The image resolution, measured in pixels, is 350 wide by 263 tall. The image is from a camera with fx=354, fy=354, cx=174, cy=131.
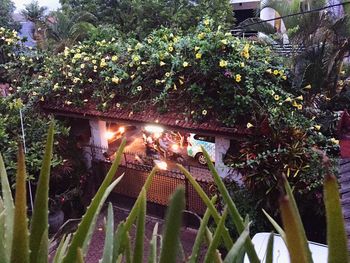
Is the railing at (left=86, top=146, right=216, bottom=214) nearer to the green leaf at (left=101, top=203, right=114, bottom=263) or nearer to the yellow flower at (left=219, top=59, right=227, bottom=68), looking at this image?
the yellow flower at (left=219, top=59, right=227, bottom=68)

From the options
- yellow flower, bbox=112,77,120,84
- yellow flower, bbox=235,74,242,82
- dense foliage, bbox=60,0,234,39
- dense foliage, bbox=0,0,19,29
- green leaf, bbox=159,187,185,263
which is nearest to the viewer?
green leaf, bbox=159,187,185,263

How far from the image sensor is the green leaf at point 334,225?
42 centimetres

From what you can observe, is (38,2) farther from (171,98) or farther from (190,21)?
(171,98)

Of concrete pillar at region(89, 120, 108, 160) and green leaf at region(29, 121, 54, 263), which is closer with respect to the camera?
green leaf at region(29, 121, 54, 263)

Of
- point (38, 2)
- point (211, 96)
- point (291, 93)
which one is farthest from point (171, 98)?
point (38, 2)

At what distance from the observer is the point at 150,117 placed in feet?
20.5

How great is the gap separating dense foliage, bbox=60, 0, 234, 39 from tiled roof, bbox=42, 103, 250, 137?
540cm

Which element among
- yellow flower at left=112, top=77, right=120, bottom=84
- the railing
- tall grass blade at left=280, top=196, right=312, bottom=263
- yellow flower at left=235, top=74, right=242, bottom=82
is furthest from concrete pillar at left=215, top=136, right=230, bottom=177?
tall grass blade at left=280, top=196, right=312, bottom=263

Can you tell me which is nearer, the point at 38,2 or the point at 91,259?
the point at 91,259

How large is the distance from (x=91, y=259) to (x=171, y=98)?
3040 millimetres

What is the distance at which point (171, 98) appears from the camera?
245 inches

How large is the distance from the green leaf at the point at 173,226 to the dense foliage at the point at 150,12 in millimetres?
11647

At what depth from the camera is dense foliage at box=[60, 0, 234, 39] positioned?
12102mm

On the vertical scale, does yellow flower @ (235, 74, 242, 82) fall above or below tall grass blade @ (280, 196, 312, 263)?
above
